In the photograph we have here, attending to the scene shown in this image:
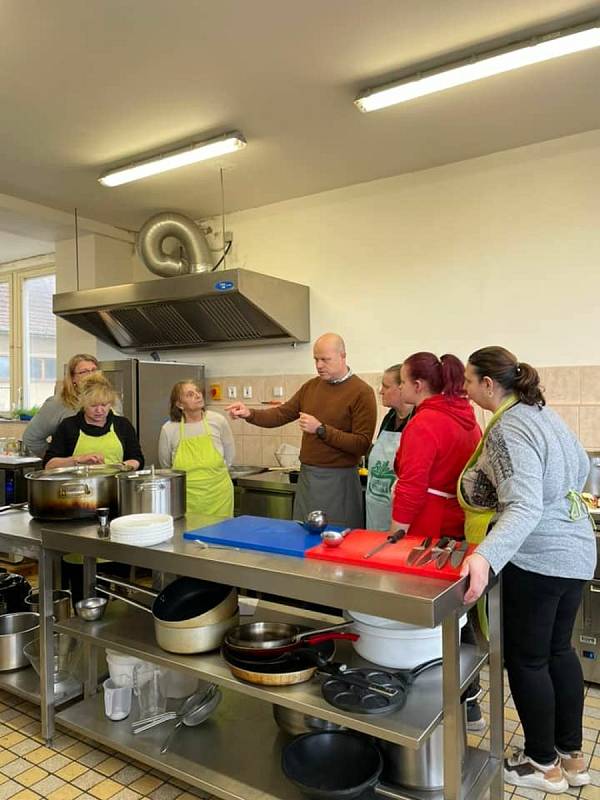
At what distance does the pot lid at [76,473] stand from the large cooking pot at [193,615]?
45cm

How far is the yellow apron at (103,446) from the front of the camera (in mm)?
2912

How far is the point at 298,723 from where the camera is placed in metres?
1.95

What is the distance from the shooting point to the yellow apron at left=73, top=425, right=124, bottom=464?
291 cm

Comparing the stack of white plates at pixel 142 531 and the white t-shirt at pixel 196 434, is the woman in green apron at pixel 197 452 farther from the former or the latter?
the stack of white plates at pixel 142 531

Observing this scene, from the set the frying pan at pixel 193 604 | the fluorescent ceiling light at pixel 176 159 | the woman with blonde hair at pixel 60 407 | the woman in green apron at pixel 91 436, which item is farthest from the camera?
the fluorescent ceiling light at pixel 176 159

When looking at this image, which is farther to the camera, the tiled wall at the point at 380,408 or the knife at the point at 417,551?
the tiled wall at the point at 380,408

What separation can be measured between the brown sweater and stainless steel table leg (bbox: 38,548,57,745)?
3.64 feet

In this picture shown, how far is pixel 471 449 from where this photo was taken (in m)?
2.13

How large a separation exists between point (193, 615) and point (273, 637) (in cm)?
29

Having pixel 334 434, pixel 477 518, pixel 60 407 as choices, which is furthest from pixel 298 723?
pixel 60 407

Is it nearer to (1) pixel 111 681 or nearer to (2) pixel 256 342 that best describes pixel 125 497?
(1) pixel 111 681

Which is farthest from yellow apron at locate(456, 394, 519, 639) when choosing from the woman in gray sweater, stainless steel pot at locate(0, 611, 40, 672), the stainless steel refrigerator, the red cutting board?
the stainless steel refrigerator

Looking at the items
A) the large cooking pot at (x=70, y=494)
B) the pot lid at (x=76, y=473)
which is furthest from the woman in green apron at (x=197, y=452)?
the large cooking pot at (x=70, y=494)

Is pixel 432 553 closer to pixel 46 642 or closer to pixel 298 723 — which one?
pixel 298 723
